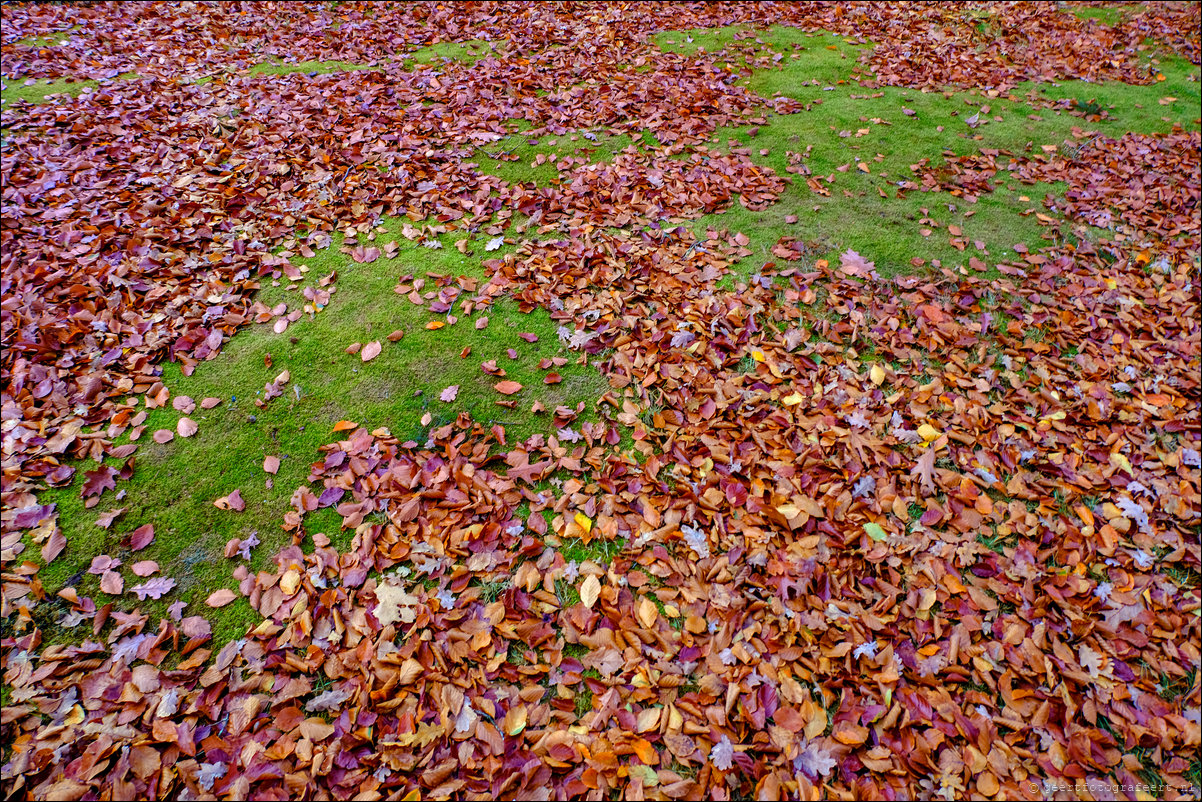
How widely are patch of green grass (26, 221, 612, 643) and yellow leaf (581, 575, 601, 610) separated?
1013 mm

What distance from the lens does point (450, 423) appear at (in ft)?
12.0

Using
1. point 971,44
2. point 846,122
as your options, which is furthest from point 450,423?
point 971,44

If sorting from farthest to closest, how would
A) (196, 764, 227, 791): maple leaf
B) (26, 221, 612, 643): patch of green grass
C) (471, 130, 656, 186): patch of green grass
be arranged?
(471, 130, 656, 186): patch of green grass, (26, 221, 612, 643): patch of green grass, (196, 764, 227, 791): maple leaf

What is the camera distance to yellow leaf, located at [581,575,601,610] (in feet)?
9.82

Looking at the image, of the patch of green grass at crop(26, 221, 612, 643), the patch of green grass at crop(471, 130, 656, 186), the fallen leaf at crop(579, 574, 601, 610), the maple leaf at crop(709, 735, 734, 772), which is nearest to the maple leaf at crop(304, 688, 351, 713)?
the patch of green grass at crop(26, 221, 612, 643)

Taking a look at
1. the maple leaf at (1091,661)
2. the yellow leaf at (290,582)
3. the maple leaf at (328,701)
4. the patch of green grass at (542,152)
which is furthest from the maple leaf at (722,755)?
the patch of green grass at (542,152)

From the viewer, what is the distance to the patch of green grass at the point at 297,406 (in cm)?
311

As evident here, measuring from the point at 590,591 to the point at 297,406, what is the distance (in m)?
2.23

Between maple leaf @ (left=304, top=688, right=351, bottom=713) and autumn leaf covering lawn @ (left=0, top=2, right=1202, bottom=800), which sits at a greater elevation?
autumn leaf covering lawn @ (left=0, top=2, right=1202, bottom=800)

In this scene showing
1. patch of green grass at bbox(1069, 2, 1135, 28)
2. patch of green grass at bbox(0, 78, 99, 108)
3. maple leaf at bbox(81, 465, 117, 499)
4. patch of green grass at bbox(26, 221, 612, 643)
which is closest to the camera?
patch of green grass at bbox(26, 221, 612, 643)

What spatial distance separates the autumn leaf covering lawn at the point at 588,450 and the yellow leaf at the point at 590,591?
0.05ft

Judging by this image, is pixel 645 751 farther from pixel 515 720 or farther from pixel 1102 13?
pixel 1102 13

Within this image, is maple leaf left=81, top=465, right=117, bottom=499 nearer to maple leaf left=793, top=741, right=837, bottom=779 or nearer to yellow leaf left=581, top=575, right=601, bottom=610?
yellow leaf left=581, top=575, right=601, bottom=610

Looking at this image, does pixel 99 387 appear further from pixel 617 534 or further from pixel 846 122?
pixel 846 122
